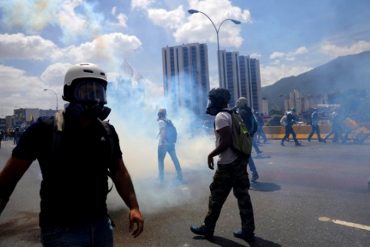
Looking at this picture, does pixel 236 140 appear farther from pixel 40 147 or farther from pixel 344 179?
pixel 344 179

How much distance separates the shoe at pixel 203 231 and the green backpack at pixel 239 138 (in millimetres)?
931

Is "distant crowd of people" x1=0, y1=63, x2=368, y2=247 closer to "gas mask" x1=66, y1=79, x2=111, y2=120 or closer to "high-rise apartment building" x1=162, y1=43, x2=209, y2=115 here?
"gas mask" x1=66, y1=79, x2=111, y2=120

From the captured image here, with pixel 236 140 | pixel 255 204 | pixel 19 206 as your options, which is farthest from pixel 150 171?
pixel 236 140

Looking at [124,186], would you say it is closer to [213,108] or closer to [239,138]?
[239,138]

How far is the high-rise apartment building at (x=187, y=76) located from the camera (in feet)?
65.5

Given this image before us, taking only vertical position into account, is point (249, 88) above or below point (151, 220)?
above

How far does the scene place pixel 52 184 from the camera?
6.11ft

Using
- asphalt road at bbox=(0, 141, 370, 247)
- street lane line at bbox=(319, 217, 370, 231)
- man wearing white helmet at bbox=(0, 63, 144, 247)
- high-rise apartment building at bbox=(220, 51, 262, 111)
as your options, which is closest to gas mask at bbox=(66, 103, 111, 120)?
man wearing white helmet at bbox=(0, 63, 144, 247)

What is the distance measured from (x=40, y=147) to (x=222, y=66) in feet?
72.1

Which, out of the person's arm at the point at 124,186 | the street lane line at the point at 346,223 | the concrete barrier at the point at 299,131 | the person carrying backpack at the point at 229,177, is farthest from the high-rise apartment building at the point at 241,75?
the person's arm at the point at 124,186

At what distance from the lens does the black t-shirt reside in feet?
6.07

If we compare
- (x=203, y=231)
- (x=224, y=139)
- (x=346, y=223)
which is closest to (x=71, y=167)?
(x=224, y=139)

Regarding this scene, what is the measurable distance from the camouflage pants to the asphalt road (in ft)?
0.79

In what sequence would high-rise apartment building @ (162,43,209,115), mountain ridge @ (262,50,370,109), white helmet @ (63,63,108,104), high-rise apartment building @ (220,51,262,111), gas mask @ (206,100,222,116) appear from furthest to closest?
high-rise apartment building @ (220,51,262,111) < high-rise apartment building @ (162,43,209,115) < mountain ridge @ (262,50,370,109) < gas mask @ (206,100,222,116) < white helmet @ (63,63,108,104)
